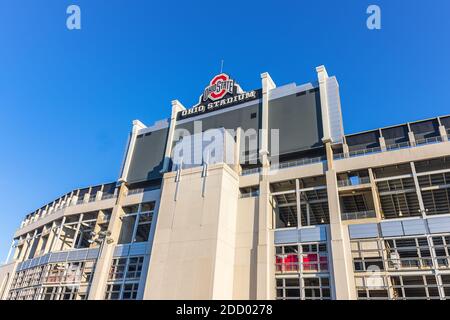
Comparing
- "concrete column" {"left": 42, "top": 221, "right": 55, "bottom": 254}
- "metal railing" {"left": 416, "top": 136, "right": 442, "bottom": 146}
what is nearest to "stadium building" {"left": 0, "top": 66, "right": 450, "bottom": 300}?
"metal railing" {"left": 416, "top": 136, "right": 442, "bottom": 146}

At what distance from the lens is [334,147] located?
35.7 meters

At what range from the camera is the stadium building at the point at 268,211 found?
28.9 m

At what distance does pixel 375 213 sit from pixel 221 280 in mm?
16374

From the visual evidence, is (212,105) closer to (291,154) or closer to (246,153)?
(246,153)

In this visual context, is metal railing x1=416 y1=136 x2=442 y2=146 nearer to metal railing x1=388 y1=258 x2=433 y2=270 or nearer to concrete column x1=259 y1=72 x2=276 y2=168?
metal railing x1=388 y1=258 x2=433 y2=270

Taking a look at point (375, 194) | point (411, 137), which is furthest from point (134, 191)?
point (411, 137)

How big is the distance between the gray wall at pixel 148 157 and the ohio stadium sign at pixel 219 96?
500 cm

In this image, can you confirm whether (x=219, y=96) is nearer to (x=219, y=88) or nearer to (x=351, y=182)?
(x=219, y=88)

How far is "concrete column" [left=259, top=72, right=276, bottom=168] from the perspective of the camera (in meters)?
38.4

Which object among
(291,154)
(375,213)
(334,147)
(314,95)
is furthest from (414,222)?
(314,95)

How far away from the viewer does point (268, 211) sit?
3500 centimetres

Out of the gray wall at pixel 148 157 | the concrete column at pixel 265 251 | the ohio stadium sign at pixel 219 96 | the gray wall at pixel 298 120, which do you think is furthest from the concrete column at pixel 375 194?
the gray wall at pixel 148 157

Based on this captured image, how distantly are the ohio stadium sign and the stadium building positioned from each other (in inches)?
8.6

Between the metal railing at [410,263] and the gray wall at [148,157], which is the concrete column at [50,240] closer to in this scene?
the gray wall at [148,157]
